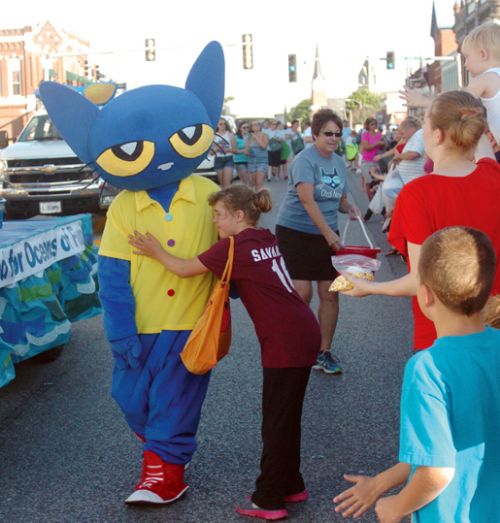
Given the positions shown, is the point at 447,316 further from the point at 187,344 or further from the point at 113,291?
the point at 113,291

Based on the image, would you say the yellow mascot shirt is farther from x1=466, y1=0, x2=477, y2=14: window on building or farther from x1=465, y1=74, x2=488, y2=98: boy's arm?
x1=466, y1=0, x2=477, y2=14: window on building

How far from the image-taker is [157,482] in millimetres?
4438

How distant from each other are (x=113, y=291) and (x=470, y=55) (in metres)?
2.11

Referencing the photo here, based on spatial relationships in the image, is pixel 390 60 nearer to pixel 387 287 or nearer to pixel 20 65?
pixel 20 65

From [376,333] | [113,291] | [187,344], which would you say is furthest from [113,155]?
[376,333]

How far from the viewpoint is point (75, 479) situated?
15.8 feet

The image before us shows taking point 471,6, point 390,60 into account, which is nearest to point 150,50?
point 390,60

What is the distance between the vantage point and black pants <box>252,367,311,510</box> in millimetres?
4227

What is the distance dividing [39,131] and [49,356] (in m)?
10.9

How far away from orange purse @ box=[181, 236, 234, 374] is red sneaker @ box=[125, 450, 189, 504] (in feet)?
1.58

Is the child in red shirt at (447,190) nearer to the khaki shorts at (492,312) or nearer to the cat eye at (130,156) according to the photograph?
the khaki shorts at (492,312)

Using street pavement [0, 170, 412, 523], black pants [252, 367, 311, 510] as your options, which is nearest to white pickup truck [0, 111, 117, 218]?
street pavement [0, 170, 412, 523]

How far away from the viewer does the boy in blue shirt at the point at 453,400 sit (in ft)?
7.64

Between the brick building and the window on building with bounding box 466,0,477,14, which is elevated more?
the window on building with bounding box 466,0,477,14
